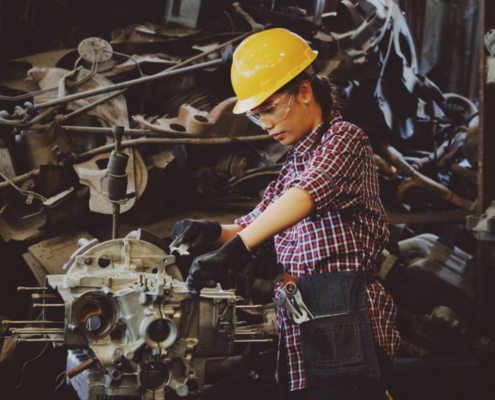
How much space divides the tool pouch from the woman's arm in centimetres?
25

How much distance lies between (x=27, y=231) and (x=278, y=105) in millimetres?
2112

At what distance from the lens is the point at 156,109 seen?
4324 mm

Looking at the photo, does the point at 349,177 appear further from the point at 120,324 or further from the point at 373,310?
the point at 120,324

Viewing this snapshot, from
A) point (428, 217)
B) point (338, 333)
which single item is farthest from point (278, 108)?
point (428, 217)

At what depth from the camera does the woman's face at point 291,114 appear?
2.09 metres

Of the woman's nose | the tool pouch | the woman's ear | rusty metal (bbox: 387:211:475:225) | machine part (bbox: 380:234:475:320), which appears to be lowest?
machine part (bbox: 380:234:475:320)

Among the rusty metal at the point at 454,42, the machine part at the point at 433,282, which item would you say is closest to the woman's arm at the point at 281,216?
the machine part at the point at 433,282

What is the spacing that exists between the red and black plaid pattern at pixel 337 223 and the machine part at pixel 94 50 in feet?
7.44

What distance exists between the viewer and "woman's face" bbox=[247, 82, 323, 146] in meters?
2.09

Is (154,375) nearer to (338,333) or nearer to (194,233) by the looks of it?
(194,233)

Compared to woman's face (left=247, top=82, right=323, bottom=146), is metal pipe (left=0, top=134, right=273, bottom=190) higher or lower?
lower

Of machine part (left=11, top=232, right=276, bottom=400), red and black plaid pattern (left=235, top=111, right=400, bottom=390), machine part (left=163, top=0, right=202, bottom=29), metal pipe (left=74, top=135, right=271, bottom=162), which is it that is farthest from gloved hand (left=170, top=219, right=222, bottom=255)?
machine part (left=163, top=0, right=202, bottom=29)

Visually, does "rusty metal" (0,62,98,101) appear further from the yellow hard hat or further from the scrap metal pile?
the yellow hard hat

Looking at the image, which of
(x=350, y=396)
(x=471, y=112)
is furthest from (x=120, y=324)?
(x=471, y=112)
